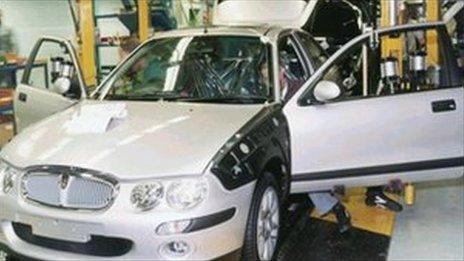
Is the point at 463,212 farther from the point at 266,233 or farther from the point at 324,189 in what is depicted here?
the point at 266,233

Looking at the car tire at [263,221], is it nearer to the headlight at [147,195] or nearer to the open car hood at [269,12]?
the headlight at [147,195]

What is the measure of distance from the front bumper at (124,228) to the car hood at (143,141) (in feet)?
0.51

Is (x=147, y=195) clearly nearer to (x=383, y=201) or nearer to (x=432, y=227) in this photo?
(x=383, y=201)

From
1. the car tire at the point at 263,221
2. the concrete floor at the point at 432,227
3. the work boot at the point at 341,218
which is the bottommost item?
the concrete floor at the point at 432,227

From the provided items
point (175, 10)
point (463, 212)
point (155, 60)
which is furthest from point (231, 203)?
point (175, 10)

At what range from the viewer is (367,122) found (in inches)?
146

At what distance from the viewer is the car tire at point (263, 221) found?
309 centimetres

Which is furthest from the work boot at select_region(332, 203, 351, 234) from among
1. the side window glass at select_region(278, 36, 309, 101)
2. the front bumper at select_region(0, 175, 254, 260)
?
the front bumper at select_region(0, 175, 254, 260)

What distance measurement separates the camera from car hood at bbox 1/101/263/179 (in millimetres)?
2855

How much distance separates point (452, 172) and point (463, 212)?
1126mm

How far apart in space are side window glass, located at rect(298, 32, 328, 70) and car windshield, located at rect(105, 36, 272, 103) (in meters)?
0.66

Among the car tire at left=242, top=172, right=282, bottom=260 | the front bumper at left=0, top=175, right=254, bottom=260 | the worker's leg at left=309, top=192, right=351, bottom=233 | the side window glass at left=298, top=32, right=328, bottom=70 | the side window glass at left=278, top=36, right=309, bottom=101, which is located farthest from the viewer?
the side window glass at left=298, top=32, right=328, bottom=70

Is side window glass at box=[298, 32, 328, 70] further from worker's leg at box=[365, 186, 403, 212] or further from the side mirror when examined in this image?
worker's leg at box=[365, 186, 403, 212]

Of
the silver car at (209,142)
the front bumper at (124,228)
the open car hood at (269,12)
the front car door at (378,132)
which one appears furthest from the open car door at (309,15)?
the front bumper at (124,228)
